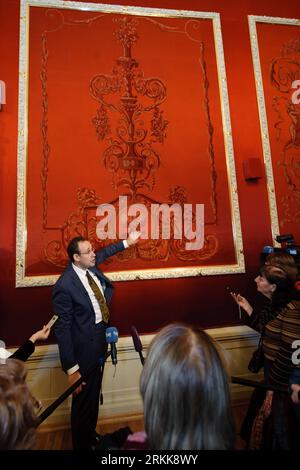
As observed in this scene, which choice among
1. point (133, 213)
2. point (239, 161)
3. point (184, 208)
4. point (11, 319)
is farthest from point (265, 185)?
point (11, 319)

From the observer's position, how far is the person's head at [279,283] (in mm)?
1856

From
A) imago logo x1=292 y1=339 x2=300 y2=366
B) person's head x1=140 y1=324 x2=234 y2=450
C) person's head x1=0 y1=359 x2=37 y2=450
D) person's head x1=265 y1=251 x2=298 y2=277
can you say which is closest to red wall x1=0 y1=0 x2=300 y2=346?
person's head x1=265 y1=251 x2=298 y2=277

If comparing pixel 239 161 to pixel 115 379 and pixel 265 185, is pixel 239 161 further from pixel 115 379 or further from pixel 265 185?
pixel 115 379

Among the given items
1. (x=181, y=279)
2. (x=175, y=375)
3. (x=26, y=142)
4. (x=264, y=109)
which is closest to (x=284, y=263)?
(x=181, y=279)

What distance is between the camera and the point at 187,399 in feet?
2.69

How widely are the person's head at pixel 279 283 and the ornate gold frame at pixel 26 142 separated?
3.73 feet

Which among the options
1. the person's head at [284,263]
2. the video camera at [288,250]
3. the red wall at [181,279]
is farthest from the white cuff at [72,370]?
the video camera at [288,250]

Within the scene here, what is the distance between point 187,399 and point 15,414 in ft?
1.61

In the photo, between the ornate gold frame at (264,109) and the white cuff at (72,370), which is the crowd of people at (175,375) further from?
the ornate gold frame at (264,109)

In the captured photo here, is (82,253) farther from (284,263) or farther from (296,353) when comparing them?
(296,353)

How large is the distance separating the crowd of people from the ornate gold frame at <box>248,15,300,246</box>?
1389 mm

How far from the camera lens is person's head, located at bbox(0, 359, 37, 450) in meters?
0.82

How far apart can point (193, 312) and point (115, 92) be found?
247 centimetres
